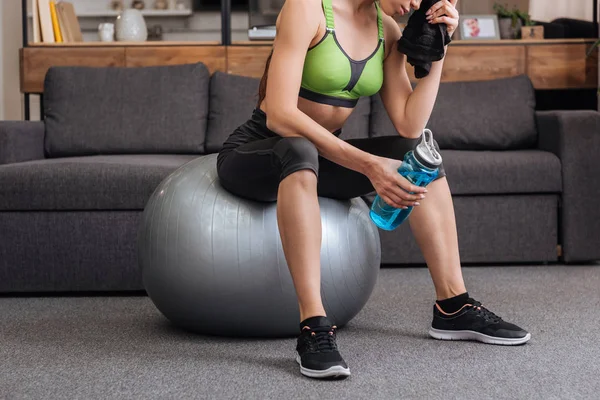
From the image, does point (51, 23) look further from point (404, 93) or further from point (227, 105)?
point (404, 93)

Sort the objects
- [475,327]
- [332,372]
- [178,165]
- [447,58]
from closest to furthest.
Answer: [332,372] → [475,327] → [178,165] → [447,58]

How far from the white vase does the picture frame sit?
5.40 feet

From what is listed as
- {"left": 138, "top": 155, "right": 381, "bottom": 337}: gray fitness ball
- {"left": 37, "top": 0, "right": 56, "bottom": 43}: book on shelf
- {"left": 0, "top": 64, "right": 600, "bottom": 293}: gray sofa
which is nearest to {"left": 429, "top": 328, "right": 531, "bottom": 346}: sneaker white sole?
{"left": 138, "top": 155, "right": 381, "bottom": 337}: gray fitness ball

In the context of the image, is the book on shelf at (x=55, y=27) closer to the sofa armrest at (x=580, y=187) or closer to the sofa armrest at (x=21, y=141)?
the sofa armrest at (x=21, y=141)

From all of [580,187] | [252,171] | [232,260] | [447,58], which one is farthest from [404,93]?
[447,58]

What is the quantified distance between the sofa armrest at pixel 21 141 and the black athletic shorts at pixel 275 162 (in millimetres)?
1485

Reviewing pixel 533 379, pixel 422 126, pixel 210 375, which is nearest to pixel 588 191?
pixel 422 126

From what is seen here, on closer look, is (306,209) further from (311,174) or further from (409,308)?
(409,308)

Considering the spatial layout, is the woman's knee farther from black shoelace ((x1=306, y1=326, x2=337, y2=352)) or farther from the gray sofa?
the gray sofa

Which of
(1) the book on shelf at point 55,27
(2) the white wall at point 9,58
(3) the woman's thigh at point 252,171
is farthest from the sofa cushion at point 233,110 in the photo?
(2) the white wall at point 9,58

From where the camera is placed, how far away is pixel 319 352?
185 centimetres

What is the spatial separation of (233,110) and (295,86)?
1.77 metres

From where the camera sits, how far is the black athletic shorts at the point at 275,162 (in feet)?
6.36

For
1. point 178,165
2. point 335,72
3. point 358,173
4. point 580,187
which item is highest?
point 335,72
